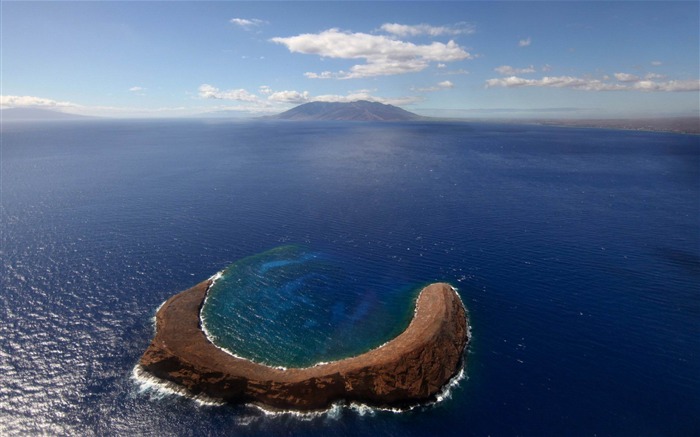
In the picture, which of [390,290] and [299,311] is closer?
[299,311]

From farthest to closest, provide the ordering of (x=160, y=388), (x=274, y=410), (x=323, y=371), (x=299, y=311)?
(x=299, y=311) < (x=323, y=371) < (x=160, y=388) < (x=274, y=410)

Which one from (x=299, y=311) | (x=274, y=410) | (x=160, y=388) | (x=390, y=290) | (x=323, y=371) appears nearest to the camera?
(x=274, y=410)

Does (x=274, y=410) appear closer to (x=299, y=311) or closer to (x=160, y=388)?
(x=160, y=388)

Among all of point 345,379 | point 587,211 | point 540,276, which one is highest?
point 587,211

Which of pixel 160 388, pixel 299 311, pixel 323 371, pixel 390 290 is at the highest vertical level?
pixel 390 290

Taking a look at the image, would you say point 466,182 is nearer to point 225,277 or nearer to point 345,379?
point 225,277

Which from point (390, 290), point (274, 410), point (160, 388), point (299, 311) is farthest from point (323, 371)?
point (390, 290)

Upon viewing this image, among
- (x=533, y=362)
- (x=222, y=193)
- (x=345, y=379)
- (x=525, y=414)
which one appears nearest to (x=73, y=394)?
(x=345, y=379)
